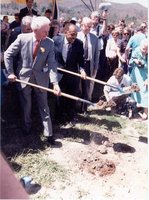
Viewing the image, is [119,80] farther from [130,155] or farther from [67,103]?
[130,155]

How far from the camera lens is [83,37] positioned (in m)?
6.19

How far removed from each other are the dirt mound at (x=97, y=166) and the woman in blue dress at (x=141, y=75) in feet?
7.98

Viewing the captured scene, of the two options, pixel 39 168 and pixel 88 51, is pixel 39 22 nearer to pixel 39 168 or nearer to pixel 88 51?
pixel 39 168

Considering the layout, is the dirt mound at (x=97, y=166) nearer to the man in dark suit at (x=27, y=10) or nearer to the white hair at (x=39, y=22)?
the white hair at (x=39, y=22)

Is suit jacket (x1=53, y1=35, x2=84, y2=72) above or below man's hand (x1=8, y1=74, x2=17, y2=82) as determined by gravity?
above

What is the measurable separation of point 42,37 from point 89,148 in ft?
5.48

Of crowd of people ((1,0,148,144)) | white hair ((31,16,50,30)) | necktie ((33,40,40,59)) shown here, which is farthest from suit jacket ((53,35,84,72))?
white hair ((31,16,50,30))

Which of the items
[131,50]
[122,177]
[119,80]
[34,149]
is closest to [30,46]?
[34,149]

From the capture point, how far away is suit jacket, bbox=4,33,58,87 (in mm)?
4781

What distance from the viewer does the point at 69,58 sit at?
5742 mm

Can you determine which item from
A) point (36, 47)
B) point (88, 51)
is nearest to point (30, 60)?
point (36, 47)

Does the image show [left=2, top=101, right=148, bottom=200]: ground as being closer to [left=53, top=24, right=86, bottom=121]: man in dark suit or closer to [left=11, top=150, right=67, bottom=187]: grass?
[left=11, top=150, right=67, bottom=187]: grass

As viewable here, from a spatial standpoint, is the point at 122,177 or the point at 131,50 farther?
the point at 131,50

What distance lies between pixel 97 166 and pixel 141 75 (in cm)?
287
